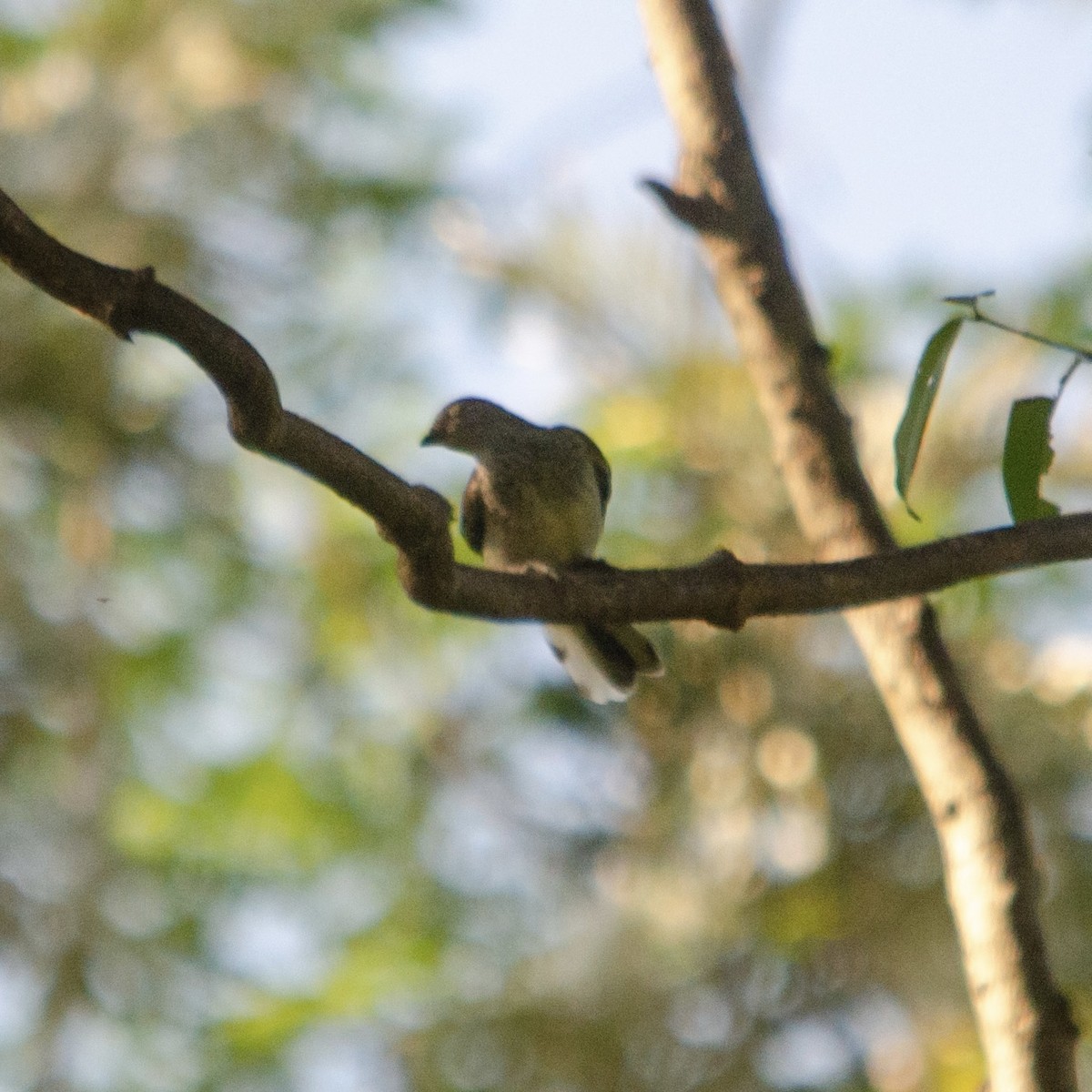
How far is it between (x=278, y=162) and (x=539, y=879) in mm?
3793

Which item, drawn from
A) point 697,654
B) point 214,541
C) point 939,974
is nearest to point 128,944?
point 214,541

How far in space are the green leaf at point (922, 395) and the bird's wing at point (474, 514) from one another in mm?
1774

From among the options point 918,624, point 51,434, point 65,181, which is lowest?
point 918,624

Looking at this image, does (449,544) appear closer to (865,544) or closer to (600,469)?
(865,544)

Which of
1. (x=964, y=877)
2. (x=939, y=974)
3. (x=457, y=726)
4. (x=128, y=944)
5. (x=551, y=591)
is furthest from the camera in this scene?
(x=457, y=726)

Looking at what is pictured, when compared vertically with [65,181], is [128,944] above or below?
below

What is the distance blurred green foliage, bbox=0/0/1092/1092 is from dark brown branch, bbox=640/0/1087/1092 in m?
1.75

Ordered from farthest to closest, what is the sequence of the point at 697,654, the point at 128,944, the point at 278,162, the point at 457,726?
1. the point at 278,162
2. the point at 457,726
3. the point at 128,944
4. the point at 697,654

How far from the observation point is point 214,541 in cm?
714

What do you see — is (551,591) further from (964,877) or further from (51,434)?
(51,434)

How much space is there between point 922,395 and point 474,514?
1.87 m

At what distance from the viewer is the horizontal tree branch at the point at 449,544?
6.69ft

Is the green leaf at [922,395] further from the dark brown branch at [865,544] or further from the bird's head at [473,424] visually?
the bird's head at [473,424]

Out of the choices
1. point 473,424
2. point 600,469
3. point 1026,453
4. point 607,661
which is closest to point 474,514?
point 473,424
